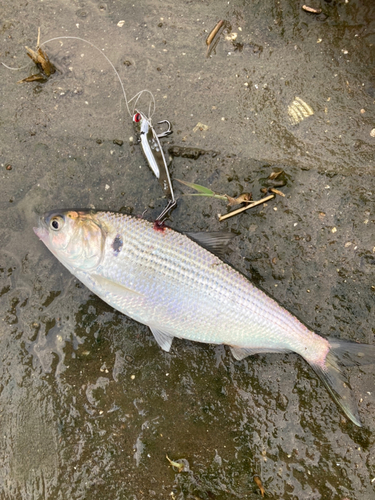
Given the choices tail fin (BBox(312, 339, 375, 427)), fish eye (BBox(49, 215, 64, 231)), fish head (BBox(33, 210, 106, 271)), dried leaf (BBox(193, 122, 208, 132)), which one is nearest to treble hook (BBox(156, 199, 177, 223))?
fish head (BBox(33, 210, 106, 271))

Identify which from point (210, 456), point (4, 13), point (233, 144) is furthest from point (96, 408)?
point (4, 13)

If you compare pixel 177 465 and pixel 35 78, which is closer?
pixel 177 465

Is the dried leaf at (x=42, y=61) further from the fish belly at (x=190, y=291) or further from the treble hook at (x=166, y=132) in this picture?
the fish belly at (x=190, y=291)

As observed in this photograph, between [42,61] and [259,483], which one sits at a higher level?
[42,61]

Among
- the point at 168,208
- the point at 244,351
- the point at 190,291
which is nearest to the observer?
the point at 190,291

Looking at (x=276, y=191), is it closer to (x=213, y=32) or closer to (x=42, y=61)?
(x=213, y=32)

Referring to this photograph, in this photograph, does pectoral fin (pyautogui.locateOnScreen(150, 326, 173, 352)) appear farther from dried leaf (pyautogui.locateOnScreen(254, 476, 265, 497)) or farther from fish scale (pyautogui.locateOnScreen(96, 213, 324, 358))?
dried leaf (pyautogui.locateOnScreen(254, 476, 265, 497))

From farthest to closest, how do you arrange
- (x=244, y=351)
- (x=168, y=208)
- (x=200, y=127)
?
(x=200, y=127) < (x=168, y=208) < (x=244, y=351)

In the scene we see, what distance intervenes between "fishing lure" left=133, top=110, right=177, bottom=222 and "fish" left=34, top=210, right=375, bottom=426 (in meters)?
0.42

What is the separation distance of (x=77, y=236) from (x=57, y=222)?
0.23m

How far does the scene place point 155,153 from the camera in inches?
111

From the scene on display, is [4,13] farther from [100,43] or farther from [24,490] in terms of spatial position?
[24,490]

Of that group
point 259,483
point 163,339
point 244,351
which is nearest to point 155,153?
point 163,339

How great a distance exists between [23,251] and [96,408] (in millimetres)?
1707
